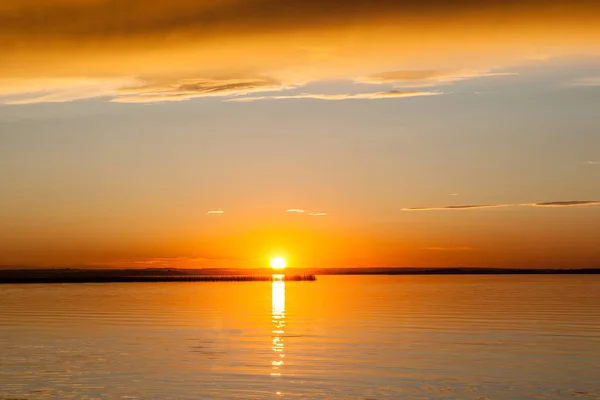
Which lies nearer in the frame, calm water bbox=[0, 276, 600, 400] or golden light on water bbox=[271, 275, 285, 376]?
calm water bbox=[0, 276, 600, 400]

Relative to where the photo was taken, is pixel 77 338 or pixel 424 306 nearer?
pixel 77 338

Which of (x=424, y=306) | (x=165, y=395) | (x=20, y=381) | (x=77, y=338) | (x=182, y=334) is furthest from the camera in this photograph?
(x=424, y=306)

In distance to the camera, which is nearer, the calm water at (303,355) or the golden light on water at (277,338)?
the calm water at (303,355)

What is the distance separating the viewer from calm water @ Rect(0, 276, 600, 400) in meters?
24.3

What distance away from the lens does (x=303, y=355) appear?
31906 mm

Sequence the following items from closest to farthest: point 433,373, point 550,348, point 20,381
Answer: point 20,381 < point 433,373 < point 550,348

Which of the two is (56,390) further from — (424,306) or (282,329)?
(424,306)

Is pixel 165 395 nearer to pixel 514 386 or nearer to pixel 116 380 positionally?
pixel 116 380

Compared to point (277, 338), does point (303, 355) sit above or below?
below

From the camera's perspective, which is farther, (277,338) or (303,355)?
(277,338)

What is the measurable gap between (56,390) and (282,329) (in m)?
20.4

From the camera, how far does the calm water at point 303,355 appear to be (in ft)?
79.6

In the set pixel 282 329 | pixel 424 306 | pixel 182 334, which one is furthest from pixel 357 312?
pixel 182 334

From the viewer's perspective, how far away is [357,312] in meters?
56.0
